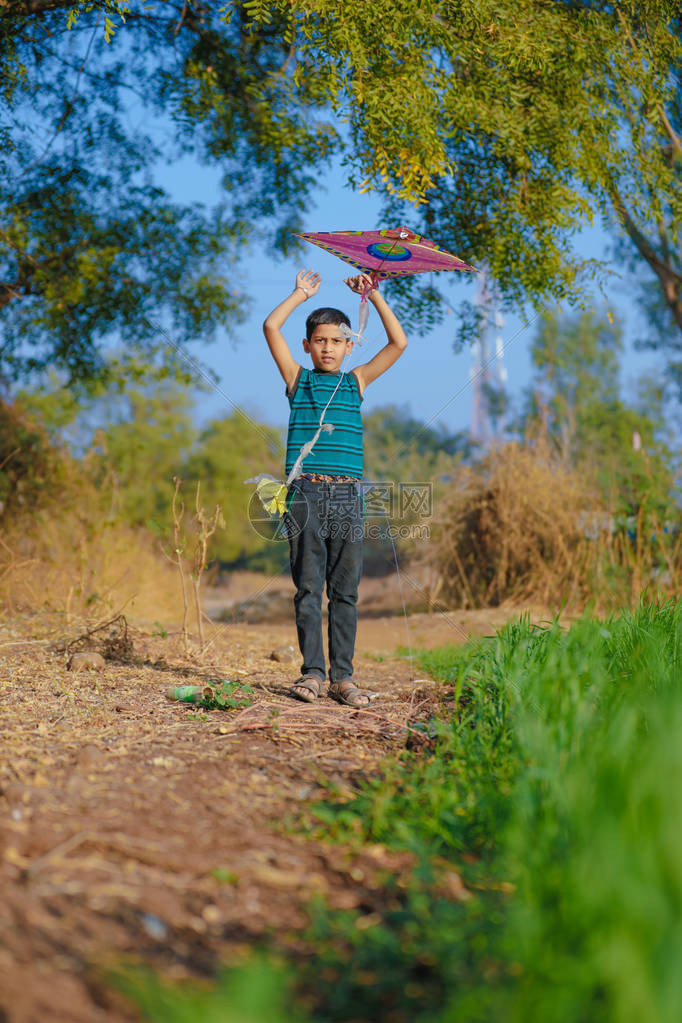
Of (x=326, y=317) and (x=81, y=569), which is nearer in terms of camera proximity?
(x=326, y=317)

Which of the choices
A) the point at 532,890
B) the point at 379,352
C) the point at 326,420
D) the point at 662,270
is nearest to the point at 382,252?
the point at 379,352

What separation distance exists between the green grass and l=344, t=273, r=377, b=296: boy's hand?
2.50 m

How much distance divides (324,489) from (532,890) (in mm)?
2641

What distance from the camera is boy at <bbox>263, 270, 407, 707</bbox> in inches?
163

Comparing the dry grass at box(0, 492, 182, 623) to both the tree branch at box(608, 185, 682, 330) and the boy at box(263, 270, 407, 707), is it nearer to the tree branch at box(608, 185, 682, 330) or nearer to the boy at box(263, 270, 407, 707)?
the boy at box(263, 270, 407, 707)

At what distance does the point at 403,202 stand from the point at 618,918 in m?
7.13

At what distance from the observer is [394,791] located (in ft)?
8.33

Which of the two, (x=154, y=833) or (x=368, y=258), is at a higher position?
(x=368, y=258)

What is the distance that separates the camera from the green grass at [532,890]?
1.40 metres

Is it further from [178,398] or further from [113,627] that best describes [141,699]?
[178,398]

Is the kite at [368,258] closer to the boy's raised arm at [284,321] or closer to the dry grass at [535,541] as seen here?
the boy's raised arm at [284,321]

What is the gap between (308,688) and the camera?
4.10m

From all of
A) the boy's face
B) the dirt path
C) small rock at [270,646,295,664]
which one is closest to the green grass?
the dirt path

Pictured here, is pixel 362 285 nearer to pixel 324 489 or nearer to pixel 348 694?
pixel 324 489
